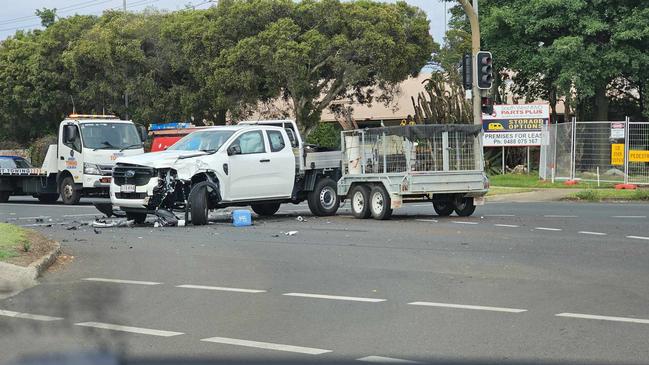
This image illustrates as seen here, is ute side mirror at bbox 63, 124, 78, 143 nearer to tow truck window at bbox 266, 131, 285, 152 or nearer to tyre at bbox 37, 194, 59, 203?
tyre at bbox 37, 194, 59, 203

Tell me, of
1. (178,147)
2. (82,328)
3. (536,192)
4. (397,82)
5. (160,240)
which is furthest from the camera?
(397,82)

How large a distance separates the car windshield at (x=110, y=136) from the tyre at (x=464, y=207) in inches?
438

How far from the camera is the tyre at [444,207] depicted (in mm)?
Result: 20469

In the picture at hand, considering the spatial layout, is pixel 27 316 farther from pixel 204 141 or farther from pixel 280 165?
pixel 280 165

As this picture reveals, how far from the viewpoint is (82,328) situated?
8.02 m

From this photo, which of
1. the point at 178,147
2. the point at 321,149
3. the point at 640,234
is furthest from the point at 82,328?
the point at 321,149

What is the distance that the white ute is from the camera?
1822 cm

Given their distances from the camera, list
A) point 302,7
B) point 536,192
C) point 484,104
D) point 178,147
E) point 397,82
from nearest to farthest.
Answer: point 178,147
point 484,104
point 536,192
point 302,7
point 397,82

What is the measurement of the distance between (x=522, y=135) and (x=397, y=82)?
10720mm

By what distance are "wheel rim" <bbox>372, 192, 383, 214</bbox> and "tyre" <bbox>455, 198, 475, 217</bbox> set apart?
2.04m

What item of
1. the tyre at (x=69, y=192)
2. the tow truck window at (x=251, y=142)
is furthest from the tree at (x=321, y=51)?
the tow truck window at (x=251, y=142)

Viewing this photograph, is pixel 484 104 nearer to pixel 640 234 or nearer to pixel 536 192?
pixel 536 192

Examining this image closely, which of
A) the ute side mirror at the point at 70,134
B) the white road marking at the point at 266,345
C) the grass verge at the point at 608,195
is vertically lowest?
the grass verge at the point at 608,195

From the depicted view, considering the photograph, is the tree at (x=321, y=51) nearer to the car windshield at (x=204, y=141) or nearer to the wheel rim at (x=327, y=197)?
the wheel rim at (x=327, y=197)
